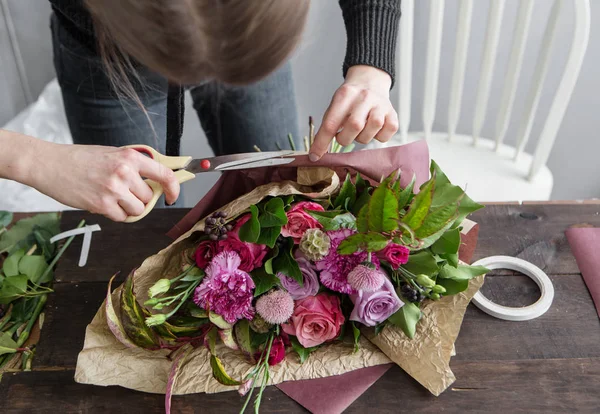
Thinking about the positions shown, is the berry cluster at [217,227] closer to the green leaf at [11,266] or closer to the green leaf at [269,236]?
the green leaf at [269,236]

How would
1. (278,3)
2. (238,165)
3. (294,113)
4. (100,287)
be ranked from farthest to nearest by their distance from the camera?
(294,113) → (100,287) → (238,165) → (278,3)

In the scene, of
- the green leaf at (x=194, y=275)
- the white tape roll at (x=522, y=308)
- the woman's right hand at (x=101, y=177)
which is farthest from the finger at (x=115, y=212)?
the white tape roll at (x=522, y=308)

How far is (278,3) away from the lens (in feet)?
1.79

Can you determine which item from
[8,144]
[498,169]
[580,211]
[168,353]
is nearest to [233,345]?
[168,353]

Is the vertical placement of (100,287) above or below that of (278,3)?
below

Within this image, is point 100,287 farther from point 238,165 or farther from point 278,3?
point 278,3

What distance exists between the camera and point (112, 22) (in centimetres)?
56

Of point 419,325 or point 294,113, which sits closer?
point 419,325

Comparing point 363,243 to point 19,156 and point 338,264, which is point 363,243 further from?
point 19,156

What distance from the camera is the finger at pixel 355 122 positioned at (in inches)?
24.9

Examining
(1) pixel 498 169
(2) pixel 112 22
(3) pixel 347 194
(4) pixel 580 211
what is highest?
(2) pixel 112 22

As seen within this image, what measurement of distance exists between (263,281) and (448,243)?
0.69ft

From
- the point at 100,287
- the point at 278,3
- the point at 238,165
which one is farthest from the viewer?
the point at 100,287

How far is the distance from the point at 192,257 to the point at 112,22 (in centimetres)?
28
